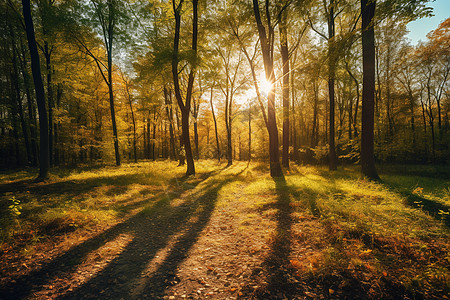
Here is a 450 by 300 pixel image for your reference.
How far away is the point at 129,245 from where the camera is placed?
4.09m

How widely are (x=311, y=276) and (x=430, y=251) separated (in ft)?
7.06

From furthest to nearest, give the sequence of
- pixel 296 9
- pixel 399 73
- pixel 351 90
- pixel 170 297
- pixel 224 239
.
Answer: pixel 351 90 < pixel 399 73 < pixel 296 9 < pixel 224 239 < pixel 170 297

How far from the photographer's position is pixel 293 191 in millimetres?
7441

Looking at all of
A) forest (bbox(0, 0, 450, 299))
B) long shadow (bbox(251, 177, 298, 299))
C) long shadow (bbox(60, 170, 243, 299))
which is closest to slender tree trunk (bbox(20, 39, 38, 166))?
forest (bbox(0, 0, 450, 299))

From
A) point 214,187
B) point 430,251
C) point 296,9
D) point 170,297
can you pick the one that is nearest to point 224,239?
point 170,297

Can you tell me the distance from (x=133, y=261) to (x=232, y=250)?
2084 millimetres

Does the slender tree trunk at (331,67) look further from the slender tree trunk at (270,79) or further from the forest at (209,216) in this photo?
the slender tree trunk at (270,79)

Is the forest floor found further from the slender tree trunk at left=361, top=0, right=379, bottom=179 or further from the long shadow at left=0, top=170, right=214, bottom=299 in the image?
the slender tree trunk at left=361, top=0, right=379, bottom=179

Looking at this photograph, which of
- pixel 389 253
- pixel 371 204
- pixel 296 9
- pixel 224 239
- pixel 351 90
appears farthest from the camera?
pixel 351 90

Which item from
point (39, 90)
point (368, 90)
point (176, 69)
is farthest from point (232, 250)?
point (39, 90)

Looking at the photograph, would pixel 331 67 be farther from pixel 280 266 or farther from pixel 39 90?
pixel 39 90

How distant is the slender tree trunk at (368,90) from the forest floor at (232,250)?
7.67 feet

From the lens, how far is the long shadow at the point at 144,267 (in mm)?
2598

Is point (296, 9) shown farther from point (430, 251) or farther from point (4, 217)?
point (4, 217)
